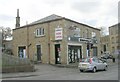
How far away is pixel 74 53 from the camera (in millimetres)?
39344

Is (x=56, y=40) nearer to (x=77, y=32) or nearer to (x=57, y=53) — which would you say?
(x=57, y=53)

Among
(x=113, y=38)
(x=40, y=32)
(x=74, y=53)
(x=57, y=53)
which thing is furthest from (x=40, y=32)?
(x=113, y=38)

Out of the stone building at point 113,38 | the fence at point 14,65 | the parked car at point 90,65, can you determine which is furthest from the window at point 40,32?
the stone building at point 113,38

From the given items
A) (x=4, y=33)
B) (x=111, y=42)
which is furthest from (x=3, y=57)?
(x=111, y=42)

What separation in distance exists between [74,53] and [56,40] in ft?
12.7

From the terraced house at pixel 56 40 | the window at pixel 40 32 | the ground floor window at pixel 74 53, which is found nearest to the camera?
the terraced house at pixel 56 40

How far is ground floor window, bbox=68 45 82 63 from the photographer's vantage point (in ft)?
125

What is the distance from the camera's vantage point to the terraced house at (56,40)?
36.8 meters

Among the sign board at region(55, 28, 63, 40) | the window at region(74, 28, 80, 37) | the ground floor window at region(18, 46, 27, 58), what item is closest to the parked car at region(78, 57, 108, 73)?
the sign board at region(55, 28, 63, 40)

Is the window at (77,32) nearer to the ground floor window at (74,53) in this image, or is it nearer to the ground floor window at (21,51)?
the ground floor window at (74,53)

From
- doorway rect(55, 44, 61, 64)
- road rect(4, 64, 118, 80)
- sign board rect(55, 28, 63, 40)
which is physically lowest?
road rect(4, 64, 118, 80)

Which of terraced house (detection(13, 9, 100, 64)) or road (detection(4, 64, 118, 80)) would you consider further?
terraced house (detection(13, 9, 100, 64))

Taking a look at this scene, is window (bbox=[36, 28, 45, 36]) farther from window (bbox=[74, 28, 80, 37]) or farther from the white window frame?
window (bbox=[74, 28, 80, 37])

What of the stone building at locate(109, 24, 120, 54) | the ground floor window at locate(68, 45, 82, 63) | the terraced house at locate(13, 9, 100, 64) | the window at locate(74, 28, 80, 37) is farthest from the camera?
the stone building at locate(109, 24, 120, 54)
